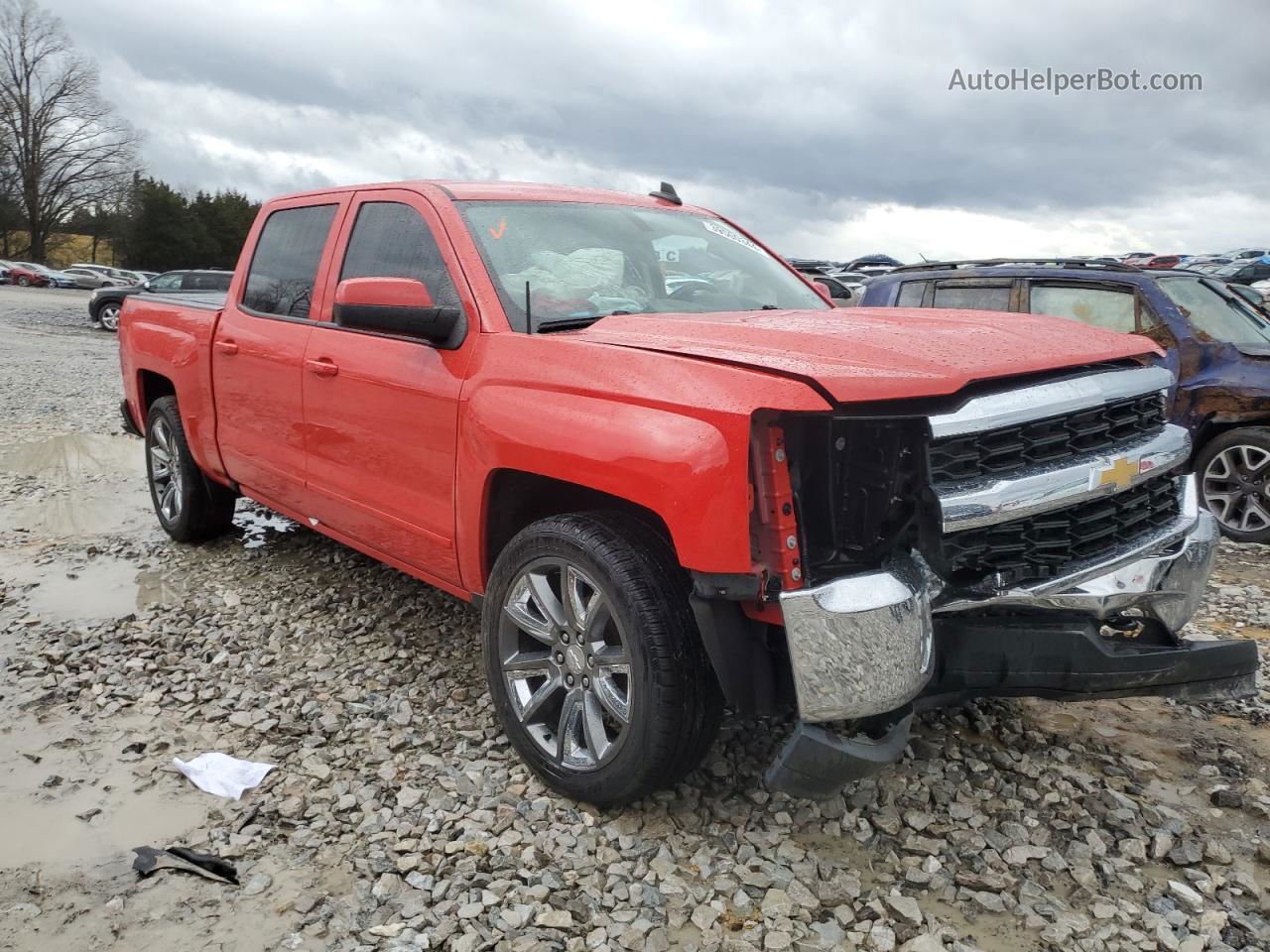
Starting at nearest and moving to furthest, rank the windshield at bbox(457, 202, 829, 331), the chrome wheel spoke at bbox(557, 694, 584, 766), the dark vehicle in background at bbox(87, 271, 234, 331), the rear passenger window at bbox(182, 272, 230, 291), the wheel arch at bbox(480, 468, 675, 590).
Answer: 1. the chrome wheel spoke at bbox(557, 694, 584, 766)
2. the wheel arch at bbox(480, 468, 675, 590)
3. the windshield at bbox(457, 202, 829, 331)
4. the rear passenger window at bbox(182, 272, 230, 291)
5. the dark vehicle in background at bbox(87, 271, 234, 331)

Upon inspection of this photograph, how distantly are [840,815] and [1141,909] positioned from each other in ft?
2.63

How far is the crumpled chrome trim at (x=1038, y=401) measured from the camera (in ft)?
7.94

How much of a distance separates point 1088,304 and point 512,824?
5433 mm

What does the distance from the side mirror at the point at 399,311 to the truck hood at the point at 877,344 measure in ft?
1.62

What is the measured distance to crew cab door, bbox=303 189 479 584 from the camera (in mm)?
3381

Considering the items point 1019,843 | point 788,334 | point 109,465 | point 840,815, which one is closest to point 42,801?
point 840,815

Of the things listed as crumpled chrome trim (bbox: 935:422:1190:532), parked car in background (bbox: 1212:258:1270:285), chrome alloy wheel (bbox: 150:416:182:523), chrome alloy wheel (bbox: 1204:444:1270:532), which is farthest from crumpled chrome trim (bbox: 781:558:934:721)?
parked car in background (bbox: 1212:258:1270:285)

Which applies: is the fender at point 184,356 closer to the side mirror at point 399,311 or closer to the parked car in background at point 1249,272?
the side mirror at point 399,311

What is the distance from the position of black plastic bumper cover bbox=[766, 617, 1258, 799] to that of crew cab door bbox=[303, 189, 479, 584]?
58.7 inches

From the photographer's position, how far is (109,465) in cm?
847

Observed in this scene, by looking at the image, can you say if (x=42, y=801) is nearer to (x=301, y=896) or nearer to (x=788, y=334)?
(x=301, y=896)

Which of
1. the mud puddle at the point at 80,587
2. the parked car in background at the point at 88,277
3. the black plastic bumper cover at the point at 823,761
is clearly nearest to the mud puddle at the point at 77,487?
the mud puddle at the point at 80,587

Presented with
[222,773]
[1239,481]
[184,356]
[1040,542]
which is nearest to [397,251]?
[222,773]

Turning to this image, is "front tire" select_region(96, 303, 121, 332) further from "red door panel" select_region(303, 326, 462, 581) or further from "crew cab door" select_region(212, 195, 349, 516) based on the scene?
"red door panel" select_region(303, 326, 462, 581)
